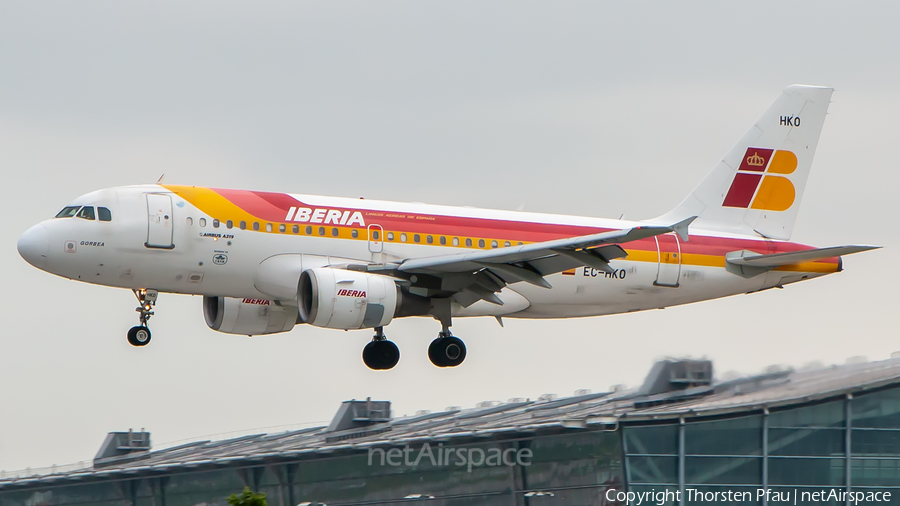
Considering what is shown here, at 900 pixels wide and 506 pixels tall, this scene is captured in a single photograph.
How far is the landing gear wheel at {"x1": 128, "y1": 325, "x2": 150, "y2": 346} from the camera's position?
3469 cm

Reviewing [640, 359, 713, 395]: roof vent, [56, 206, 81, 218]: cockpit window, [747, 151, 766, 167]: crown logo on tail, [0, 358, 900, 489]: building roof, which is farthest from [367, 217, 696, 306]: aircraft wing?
[747, 151, 766, 167]: crown logo on tail

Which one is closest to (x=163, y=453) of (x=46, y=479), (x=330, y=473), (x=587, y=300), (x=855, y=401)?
(x=46, y=479)

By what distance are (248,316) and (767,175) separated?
718 inches

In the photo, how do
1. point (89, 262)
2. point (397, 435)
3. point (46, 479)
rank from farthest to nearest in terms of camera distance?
point (46, 479) → point (397, 435) → point (89, 262)

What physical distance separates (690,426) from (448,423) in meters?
10.8

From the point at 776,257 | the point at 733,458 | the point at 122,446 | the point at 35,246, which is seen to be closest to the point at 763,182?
the point at 776,257

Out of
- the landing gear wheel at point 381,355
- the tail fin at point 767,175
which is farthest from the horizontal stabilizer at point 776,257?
the landing gear wheel at point 381,355

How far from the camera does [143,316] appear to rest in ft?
115

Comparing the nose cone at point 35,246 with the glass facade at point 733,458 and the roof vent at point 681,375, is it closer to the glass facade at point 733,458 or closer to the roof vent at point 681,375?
the glass facade at point 733,458

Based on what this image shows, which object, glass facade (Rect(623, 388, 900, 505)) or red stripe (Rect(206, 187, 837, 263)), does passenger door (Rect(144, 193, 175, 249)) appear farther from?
glass facade (Rect(623, 388, 900, 505))

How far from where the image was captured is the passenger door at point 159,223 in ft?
109

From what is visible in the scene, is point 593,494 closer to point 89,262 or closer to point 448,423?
point 448,423

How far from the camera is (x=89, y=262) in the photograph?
108ft

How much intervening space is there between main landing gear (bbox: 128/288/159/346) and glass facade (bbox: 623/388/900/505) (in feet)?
46.3
